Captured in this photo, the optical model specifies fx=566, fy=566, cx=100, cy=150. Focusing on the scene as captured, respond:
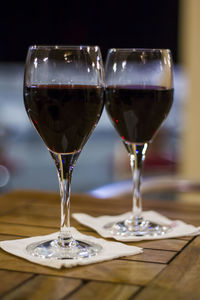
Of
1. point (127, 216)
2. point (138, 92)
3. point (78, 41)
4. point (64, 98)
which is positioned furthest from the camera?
point (78, 41)

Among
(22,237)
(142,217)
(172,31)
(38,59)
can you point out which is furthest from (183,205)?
(172,31)

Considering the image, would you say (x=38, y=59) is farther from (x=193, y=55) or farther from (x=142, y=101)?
(x=193, y=55)

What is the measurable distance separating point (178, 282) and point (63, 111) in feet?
0.78

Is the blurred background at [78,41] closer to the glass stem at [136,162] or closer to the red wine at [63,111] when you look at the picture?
the glass stem at [136,162]

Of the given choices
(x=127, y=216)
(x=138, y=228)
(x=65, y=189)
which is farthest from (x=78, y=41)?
(x=65, y=189)

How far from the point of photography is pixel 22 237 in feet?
2.55

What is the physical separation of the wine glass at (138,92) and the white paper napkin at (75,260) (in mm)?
→ 65

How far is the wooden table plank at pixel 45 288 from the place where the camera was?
535 mm

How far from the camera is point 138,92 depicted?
0.82 meters

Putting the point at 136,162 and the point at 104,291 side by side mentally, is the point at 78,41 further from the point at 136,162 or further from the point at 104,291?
the point at 104,291

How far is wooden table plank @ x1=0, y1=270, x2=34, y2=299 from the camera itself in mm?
560

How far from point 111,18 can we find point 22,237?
261 inches

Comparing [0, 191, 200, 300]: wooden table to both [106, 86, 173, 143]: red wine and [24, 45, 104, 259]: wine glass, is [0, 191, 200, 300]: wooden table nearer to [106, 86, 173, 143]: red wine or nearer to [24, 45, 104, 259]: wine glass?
[24, 45, 104, 259]: wine glass

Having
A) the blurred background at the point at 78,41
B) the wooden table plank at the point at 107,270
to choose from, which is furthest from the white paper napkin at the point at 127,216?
the blurred background at the point at 78,41
